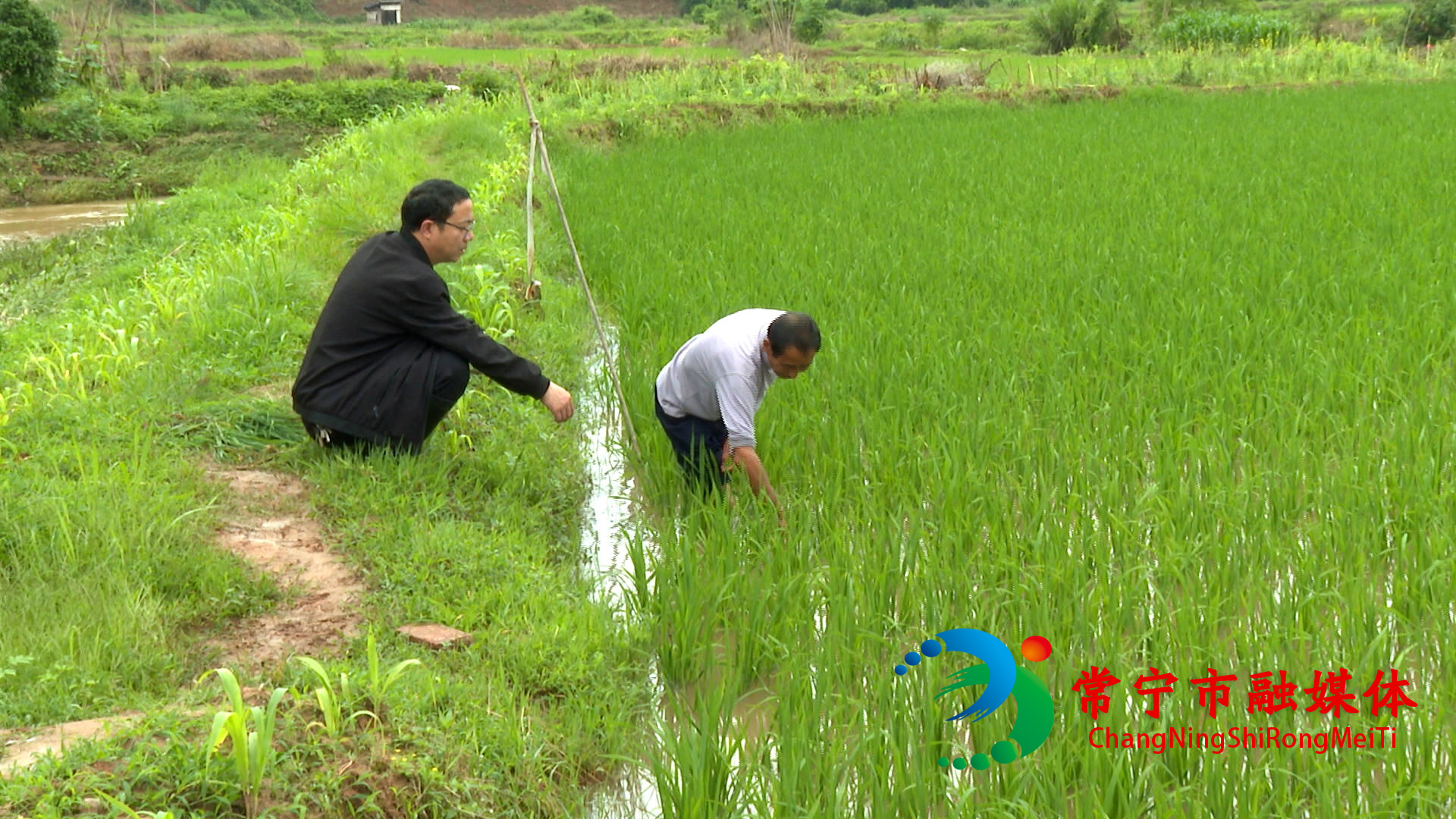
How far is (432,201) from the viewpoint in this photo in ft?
11.5

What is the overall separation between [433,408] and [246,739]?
1.83 m

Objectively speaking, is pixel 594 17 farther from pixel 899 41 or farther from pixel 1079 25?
pixel 1079 25

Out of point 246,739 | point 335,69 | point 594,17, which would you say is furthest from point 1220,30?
point 246,739

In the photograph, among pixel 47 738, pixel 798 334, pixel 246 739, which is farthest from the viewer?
pixel 798 334

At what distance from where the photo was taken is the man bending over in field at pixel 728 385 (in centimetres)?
287

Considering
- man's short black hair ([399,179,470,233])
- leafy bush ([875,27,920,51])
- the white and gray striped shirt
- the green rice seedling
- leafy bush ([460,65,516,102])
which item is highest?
leafy bush ([875,27,920,51])

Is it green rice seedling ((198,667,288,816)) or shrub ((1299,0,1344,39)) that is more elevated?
shrub ((1299,0,1344,39))

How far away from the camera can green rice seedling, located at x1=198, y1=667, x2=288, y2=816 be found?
190cm

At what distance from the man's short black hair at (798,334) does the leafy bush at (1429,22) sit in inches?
882

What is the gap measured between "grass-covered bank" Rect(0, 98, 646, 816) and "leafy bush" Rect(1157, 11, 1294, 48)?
18.6 m

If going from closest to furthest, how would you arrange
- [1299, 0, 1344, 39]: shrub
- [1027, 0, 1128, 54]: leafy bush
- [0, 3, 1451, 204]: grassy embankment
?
1. [0, 3, 1451, 204]: grassy embankment
2. [1027, 0, 1128, 54]: leafy bush
3. [1299, 0, 1344, 39]: shrub

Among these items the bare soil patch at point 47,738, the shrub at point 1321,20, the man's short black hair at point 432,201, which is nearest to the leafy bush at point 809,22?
the shrub at point 1321,20

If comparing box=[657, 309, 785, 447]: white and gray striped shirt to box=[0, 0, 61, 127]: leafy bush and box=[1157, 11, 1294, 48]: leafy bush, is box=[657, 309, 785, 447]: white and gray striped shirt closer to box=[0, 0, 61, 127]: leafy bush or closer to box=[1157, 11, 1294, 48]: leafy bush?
box=[0, 0, 61, 127]: leafy bush

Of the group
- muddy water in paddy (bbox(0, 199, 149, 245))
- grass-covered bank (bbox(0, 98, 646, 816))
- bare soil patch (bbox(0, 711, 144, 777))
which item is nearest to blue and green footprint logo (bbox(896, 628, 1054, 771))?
grass-covered bank (bbox(0, 98, 646, 816))
